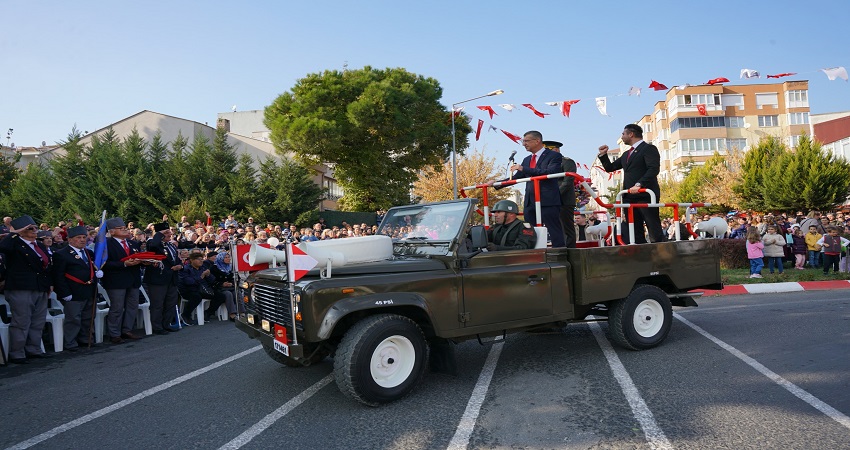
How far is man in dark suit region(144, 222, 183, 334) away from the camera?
8711 mm

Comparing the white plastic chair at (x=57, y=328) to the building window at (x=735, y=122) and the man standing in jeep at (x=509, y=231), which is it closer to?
the man standing in jeep at (x=509, y=231)

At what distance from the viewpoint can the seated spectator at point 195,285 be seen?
31.2 feet

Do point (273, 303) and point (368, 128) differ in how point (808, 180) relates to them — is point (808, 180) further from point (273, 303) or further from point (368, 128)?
point (273, 303)

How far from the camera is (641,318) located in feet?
20.5

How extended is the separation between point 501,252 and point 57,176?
30823 millimetres

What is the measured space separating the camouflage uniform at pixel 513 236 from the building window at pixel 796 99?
67.0m

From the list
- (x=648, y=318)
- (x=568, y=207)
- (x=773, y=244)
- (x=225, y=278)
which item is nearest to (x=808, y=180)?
(x=773, y=244)

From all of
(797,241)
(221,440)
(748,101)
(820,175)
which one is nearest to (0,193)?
(221,440)

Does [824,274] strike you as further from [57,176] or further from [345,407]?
[57,176]

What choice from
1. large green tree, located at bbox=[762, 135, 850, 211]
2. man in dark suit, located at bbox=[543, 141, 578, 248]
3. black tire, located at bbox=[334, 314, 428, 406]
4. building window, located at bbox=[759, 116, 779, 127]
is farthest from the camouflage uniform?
building window, located at bbox=[759, 116, 779, 127]

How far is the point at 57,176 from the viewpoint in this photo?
27.8 m

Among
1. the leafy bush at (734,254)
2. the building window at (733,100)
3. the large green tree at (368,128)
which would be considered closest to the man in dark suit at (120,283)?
the leafy bush at (734,254)

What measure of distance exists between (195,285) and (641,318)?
304 inches

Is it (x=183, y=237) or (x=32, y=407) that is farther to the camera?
(x=183, y=237)
